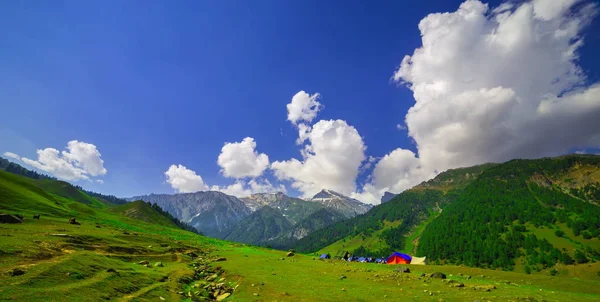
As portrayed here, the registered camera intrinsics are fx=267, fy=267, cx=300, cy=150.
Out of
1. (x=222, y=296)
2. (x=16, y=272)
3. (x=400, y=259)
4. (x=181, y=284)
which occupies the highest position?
(x=16, y=272)

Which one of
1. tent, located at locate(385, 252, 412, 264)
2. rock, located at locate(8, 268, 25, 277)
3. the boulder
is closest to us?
rock, located at locate(8, 268, 25, 277)

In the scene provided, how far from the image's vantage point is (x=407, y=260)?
7531 centimetres

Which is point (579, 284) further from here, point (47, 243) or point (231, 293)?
point (47, 243)

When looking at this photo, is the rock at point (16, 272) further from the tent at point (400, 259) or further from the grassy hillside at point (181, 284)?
the tent at point (400, 259)

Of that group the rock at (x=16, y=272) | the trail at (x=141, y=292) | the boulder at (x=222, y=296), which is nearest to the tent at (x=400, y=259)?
the boulder at (x=222, y=296)

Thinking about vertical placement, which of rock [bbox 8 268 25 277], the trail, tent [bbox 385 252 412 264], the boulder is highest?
rock [bbox 8 268 25 277]

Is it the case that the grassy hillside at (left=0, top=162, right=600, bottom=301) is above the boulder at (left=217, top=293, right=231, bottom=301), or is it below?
above

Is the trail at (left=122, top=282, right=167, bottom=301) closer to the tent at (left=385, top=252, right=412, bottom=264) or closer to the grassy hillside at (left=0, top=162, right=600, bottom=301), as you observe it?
the grassy hillside at (left=0, top=162, right=600, bottom=301)

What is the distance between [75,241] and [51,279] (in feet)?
74.6

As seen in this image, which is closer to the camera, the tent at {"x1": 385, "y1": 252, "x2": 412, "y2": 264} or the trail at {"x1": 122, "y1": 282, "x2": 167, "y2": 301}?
the trail at {"x1": 122, "y1": 282, "x2": 167, "y2": 301}

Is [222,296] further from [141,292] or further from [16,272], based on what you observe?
[16,272]

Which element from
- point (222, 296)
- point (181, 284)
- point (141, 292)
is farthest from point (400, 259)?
point (141, 292)

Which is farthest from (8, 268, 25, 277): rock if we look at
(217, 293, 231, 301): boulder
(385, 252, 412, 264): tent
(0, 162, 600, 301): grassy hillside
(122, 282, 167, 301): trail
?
(385, 252, 412, 264): tent

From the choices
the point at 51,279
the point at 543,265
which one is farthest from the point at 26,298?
the point at 543,265
